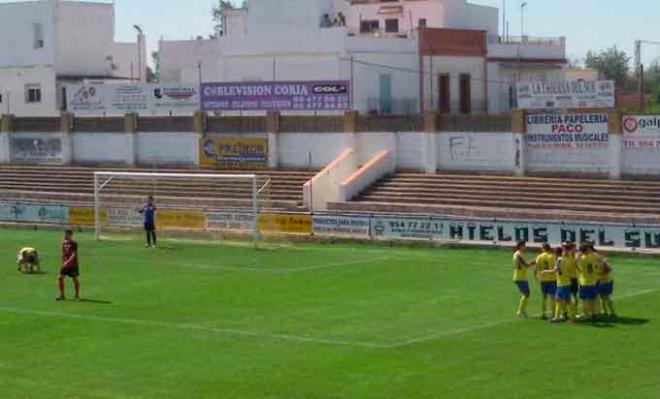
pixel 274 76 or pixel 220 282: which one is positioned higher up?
pixel 274 76

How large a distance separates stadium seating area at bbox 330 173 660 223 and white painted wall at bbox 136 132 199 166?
11481mm

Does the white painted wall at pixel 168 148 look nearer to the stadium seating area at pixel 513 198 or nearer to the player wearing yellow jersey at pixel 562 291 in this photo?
the stadium seating area at pixel 513 198

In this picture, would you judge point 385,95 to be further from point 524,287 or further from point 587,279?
point 587,279

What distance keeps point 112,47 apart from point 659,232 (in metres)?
47.9

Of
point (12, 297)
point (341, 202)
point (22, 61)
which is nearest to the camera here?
point (12, 297)

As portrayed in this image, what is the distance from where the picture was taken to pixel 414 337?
92.7 feet

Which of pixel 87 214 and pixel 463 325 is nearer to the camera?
pixel 463 325

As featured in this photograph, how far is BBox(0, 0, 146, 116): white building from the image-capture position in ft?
253

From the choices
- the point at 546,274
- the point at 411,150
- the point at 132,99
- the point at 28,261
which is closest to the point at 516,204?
the point at 411,150

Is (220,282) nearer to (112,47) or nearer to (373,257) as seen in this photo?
(373,257)

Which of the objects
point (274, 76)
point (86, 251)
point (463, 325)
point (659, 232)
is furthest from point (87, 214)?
point (463, 325)

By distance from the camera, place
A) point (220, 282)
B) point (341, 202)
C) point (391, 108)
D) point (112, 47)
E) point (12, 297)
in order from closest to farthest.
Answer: point (12, 297) < point (220, 282) < point (341, 202) < point (391, 108) < point (112, 47)

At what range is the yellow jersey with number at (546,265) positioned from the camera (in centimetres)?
2977

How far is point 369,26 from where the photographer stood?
77250 millimetres
